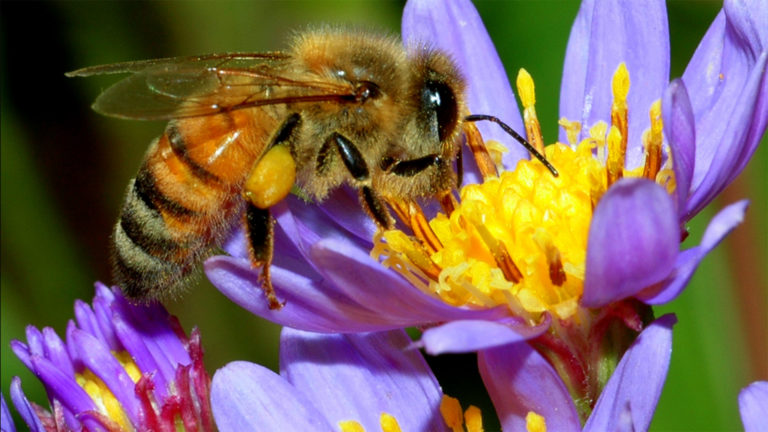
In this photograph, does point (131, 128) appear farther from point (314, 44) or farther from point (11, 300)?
point (314, 44)

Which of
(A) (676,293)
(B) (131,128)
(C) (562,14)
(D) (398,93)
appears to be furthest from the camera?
(B) (131,128)

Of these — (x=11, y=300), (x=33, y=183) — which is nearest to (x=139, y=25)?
(x=33, y=183)

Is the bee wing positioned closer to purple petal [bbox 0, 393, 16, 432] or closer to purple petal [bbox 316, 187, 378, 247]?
purple petal [bbox 316, 187, 378, 247]

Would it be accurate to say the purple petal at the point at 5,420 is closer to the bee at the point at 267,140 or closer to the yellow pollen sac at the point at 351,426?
the bee at the point at 267,140

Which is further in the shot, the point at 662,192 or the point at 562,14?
the point at 562,14

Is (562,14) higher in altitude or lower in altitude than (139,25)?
lower
